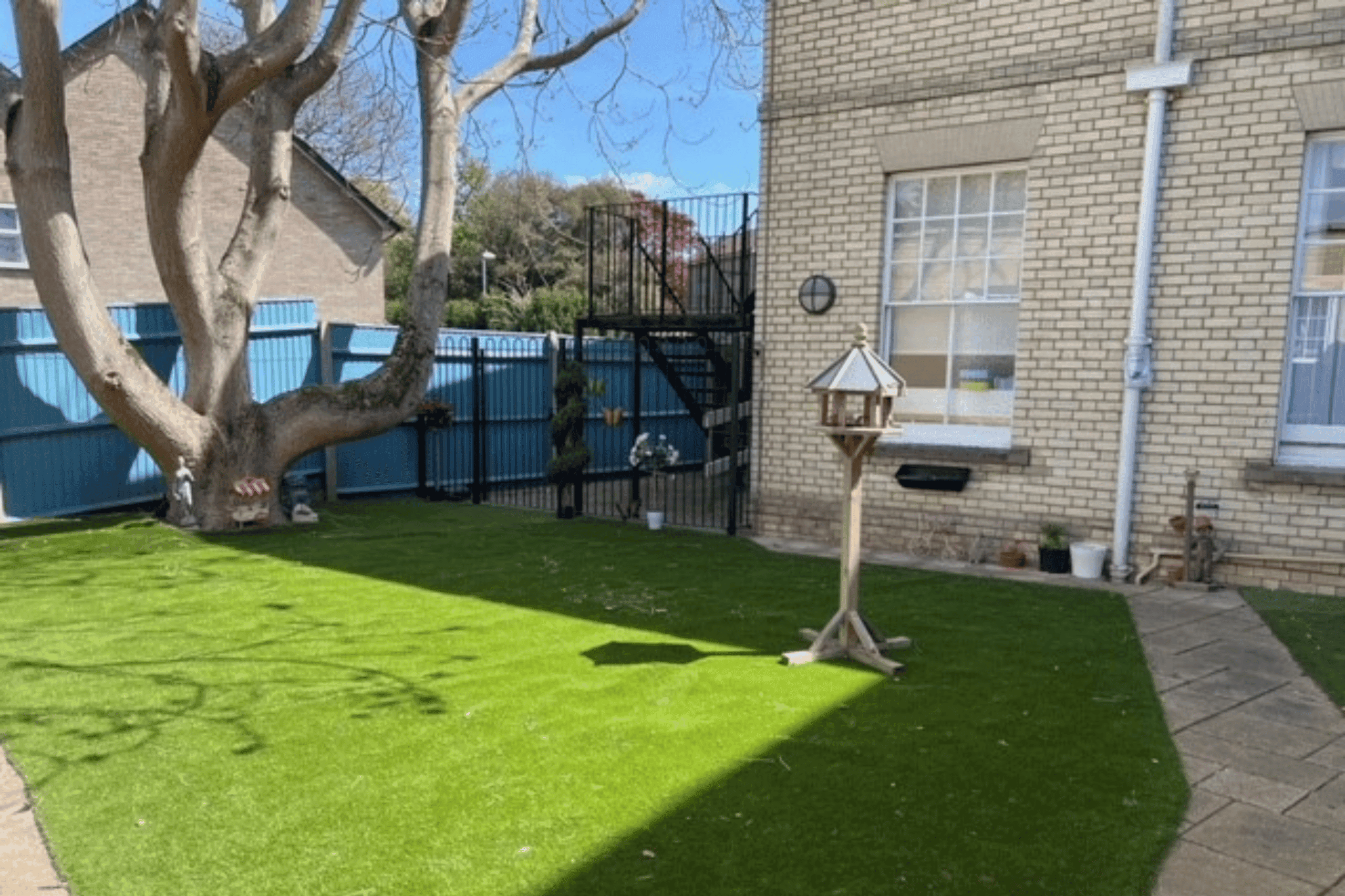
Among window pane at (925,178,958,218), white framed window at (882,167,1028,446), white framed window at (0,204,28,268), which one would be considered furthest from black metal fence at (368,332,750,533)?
white framed window at (0,204,28,268)

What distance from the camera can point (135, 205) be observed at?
54.5 feet

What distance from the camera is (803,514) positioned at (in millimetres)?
8617

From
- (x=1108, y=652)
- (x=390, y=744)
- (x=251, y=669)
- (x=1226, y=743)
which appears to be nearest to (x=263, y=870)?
(x=390, y=744)

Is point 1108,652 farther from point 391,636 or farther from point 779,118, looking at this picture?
point 779,118

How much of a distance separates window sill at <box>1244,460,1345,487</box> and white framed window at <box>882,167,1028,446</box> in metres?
1.74

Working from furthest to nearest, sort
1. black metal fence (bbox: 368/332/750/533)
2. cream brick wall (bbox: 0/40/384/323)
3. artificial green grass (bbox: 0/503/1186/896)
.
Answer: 1. cream brick wall (bbox: 0/40/384/323)
2. black metal fence (bbox: 368/332/750/533)
3. artificial green grass (bbox: 0/503/1186/896)

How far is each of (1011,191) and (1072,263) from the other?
2.70 feet

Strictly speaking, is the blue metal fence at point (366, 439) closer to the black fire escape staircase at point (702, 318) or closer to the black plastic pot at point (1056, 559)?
the black fire escape staircase at point (702, 318)

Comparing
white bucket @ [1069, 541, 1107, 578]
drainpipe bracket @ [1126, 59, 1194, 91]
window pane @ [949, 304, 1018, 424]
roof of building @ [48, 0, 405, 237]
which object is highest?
roof of building @ [48, 0, 405, 237]

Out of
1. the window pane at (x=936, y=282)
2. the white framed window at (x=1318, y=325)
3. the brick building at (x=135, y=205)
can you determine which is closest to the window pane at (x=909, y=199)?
the window pane at (x=936, y=282)

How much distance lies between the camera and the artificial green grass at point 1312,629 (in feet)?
15.6

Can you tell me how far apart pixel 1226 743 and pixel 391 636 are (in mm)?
4234

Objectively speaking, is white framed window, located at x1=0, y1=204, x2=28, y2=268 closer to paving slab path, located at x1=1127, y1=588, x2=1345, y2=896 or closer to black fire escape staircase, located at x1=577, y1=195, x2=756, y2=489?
black fire escape staircase, located at x1=577, y1=195, x2=756, y2=489

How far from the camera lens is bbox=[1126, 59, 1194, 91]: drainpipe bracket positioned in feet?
21.3
